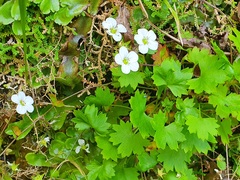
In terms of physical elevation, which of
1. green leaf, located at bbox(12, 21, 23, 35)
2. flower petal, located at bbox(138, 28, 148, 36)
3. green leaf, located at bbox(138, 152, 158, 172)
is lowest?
green leaf, located at bbox(138, 152, 158, 172)

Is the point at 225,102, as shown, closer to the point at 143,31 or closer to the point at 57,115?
the point at 143,31

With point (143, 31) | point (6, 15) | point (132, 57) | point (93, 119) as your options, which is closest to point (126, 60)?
point (132, 57)

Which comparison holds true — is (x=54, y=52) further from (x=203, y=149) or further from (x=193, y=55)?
(x=203, y=149)

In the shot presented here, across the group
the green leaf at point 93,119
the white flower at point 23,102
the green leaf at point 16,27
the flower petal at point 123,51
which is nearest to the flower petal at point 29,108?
the white flower at point 23,102

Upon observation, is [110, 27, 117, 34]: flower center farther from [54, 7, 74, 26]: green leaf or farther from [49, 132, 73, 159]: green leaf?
[49, 132, 73, 159]: green leaf

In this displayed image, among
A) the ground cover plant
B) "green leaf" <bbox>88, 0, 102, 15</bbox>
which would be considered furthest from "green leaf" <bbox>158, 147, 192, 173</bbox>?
"green leaf" <bbox>88, 0, 102, 15</bbox>

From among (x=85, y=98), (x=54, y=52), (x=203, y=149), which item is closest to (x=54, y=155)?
(x=85, y=98)

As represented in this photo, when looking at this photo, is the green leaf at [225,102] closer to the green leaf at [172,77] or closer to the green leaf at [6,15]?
the green leaf at [172,77]
